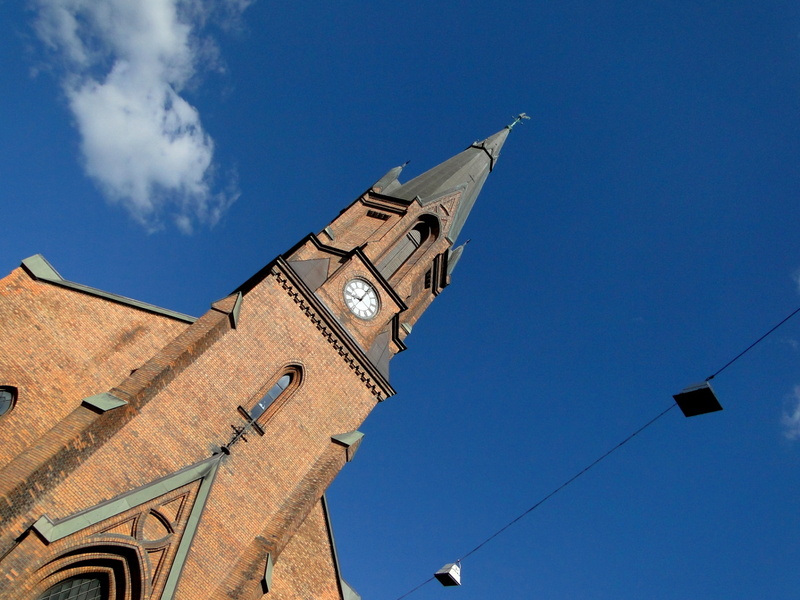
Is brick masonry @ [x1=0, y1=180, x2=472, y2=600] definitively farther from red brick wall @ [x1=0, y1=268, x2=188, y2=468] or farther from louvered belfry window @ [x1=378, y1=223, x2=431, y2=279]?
louvered belfry window @ [x1=378, y1=223, x2=431, y2=279]

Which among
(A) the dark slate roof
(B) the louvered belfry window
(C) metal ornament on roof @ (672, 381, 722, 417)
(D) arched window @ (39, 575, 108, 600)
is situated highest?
(A) the dark slate roof

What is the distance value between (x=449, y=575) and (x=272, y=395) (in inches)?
253

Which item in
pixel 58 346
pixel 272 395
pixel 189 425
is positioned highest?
pixel 58 346

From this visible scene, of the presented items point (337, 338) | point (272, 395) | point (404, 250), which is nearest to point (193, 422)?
point (272, 395)

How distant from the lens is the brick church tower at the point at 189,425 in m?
11.6

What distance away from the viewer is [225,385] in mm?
15273

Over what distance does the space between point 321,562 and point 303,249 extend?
921 centimetres

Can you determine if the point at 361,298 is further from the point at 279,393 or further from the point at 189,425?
the point at 189,425

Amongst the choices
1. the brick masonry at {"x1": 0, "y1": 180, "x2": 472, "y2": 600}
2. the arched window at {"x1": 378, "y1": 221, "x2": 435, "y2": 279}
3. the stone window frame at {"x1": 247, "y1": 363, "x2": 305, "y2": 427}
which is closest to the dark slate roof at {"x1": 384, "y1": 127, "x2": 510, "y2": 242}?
the arched window at {"x1": 378, "y1": 221, "x2": 435, "y2": 279}

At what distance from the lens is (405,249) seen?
2250 centimetres

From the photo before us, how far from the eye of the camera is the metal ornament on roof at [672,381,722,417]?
30.2 feet

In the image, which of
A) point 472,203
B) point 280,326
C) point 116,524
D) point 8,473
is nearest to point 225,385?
point 280,326

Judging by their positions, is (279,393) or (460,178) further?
(460,178)

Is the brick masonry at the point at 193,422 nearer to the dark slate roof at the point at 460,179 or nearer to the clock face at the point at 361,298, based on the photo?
the clock face at the point at 361,298
